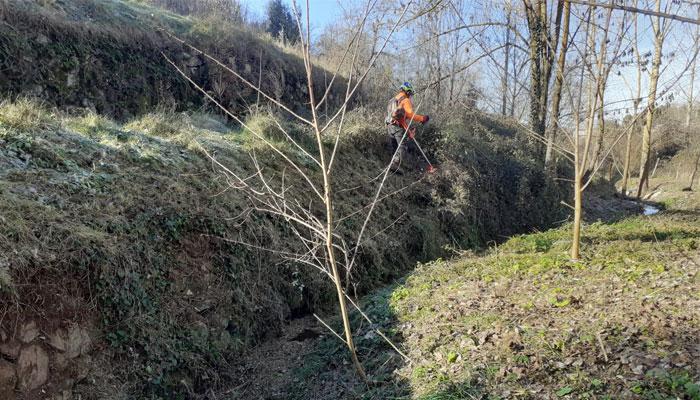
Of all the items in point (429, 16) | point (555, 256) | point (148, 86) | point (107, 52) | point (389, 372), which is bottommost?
point (389, 372)

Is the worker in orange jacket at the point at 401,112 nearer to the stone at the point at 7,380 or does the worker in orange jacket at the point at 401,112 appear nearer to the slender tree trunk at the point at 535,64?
the slender tree trunk at the point at 535,64

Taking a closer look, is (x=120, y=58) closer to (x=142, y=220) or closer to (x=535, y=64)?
(x=142, y=220)

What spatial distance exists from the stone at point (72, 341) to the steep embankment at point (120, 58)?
149 inches

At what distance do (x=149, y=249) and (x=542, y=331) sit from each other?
3.65 meters

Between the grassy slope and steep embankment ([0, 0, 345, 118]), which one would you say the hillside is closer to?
the grassy slope

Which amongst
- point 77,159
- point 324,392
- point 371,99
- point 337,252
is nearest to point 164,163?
point 77,159

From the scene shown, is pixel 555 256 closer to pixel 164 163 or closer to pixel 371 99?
pixel 164 163

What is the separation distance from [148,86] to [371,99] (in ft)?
A: 19.4

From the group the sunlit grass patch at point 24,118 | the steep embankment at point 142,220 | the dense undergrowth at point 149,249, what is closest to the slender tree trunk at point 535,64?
the steep embankment at point 142,220

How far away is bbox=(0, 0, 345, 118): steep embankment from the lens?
762 centimetres

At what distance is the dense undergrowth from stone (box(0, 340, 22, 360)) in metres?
0.15

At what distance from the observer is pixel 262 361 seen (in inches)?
185

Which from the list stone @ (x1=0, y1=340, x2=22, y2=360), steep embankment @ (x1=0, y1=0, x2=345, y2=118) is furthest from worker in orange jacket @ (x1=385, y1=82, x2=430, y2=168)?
stone @ (x1=0, y1=340, x2=22, y2=360)

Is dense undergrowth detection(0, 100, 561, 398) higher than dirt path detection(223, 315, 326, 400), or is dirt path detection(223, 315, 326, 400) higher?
dense undergrowth detection(0, 100, 561, 398)
